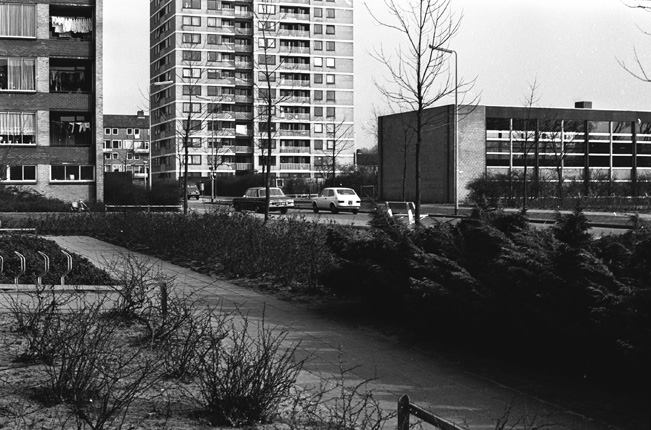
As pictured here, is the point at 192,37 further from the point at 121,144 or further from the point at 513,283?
the point at 513,283

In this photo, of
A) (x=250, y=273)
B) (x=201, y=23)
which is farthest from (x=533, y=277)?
(x=201, y=23)

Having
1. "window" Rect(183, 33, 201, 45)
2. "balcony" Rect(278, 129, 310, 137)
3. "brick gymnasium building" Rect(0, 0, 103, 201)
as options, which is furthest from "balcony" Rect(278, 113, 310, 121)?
"brick gymnasium building" Rect(0, 0, 103, 201)

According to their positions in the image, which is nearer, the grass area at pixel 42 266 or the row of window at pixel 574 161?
the grass area at pixel 42 266

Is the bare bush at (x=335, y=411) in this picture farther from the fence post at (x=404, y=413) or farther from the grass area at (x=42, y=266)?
the grass area at (x=42, y=266)

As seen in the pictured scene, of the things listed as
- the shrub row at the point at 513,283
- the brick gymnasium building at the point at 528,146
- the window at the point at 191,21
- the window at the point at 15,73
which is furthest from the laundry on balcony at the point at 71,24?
the window at the point at 191,21

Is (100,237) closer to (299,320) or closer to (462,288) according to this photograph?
(299,320)

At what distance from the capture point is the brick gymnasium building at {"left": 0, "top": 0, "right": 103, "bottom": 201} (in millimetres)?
46562

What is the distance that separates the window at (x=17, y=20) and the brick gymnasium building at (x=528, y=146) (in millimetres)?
24912

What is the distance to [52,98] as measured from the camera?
47.2m

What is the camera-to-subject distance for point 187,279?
13250 mm

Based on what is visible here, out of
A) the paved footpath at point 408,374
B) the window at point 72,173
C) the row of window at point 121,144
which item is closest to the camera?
the paved footpath at point 408,374

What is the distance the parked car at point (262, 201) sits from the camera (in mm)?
44656

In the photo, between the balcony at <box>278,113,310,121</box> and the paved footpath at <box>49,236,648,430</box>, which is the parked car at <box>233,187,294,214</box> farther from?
the balcony at <box>278,113,310,121</box>

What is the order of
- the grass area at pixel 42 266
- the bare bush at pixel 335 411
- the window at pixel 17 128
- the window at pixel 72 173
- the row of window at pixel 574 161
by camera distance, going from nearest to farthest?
the bare bush at pixel 335 411 → the grass area at pixel 42 266 → the window at pixel 17 128 → the window at pixel 72 173 → the row of window at pixel 574 161
